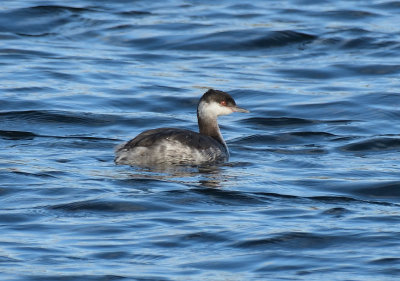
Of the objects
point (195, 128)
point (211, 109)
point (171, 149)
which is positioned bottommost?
point (195, 128)

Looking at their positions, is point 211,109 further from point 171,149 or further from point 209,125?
point 171,149

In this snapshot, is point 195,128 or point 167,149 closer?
point 167,149

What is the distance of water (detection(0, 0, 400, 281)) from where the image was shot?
28.6 feet

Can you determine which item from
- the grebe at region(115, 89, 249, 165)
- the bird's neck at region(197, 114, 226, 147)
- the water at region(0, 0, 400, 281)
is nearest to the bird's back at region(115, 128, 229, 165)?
the grebe at region(115, 89, 249, 165)

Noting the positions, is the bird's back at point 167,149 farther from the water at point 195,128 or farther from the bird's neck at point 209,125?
the bird's neck at point 209,125

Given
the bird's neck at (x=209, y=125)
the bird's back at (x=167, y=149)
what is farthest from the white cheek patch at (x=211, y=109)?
the bird's back at (x=167, y=149)

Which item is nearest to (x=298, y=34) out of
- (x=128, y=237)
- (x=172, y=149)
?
(x=172, y=149)

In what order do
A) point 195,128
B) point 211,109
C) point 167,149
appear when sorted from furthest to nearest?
point 195,128
point 211,109
point 167,149

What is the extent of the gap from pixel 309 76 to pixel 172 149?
22.4 ft

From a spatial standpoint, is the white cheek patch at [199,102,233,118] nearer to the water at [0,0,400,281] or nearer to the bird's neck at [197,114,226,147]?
the bird's neck at [197,114,226,147]

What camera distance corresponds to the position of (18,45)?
67.9 feet

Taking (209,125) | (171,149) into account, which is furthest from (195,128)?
(171,149)

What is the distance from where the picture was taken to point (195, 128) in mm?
15188

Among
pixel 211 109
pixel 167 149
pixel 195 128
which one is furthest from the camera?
pixel 195 128
